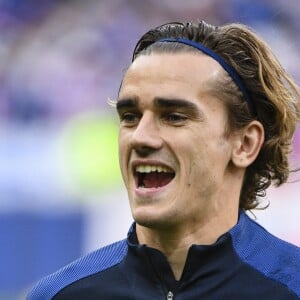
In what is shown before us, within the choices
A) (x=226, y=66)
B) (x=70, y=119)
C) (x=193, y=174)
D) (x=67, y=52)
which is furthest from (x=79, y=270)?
(x=67, y=52)

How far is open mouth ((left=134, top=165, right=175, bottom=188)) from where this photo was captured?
2691 mm

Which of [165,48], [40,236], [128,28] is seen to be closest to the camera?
[165,48]

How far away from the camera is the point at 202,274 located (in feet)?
8.80

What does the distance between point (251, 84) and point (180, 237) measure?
515 millimetres

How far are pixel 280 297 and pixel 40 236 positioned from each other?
160 inches

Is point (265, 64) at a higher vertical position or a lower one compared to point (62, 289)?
higher

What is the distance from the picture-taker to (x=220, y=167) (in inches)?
108

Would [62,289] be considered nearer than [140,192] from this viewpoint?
No

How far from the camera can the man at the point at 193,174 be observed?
267cm

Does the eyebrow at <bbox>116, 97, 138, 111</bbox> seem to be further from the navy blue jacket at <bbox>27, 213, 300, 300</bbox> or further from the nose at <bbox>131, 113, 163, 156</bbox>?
the navy blue jacket at <bbox>27, 213, 300, 300</bbox>

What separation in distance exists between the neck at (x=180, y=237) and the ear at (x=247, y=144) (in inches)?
7.1

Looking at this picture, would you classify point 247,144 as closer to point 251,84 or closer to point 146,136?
point 251,84

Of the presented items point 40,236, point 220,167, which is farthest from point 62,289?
point 40,236

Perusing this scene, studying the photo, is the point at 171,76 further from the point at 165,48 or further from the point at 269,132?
the point at 269,132
